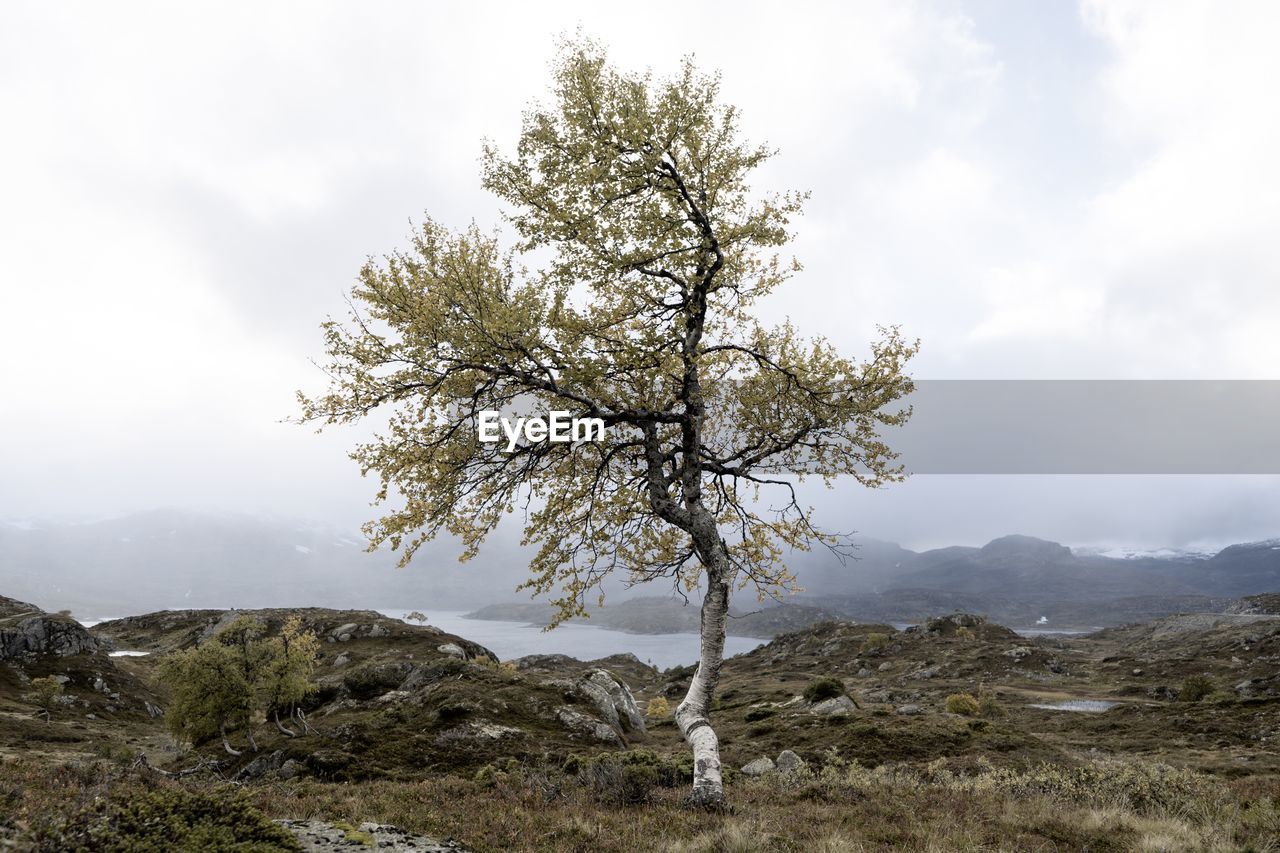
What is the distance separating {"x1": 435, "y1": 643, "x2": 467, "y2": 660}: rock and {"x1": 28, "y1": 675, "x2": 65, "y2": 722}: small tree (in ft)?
97.8

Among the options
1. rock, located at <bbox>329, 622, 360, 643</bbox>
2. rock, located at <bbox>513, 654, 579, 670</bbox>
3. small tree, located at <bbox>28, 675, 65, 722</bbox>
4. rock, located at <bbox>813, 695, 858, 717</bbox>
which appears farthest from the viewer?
rock, located at <bbox>513, 654, 579, 670</bbox>

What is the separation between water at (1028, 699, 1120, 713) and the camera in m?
48.7

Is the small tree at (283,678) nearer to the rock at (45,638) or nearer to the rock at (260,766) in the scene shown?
the rock at (260,766)

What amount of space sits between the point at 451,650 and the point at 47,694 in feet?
105

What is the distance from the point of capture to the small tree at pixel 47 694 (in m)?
47.1

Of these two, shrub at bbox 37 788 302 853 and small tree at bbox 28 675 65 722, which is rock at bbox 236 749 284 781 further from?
small tree at bbox 28 675 65 722

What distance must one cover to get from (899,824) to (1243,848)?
4.68 m

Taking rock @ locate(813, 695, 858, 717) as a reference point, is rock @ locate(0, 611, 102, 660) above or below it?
above

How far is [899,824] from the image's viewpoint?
1025cm

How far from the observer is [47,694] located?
47656 millimetres

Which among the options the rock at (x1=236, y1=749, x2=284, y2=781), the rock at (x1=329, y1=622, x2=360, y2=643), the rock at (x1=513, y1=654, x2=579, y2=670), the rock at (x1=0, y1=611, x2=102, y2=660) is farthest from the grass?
the rock at (x1=513, y1=654, x2=579, y2=670)

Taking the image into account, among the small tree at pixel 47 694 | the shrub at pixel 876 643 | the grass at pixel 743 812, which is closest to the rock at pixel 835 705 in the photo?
the grass at pixel 743 812

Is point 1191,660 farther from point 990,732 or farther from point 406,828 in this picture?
point 406,828

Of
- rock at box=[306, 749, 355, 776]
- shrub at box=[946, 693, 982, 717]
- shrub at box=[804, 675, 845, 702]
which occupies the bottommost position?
shrub at box=[946, 693, 982, 717]
